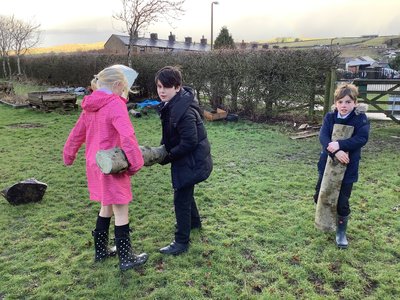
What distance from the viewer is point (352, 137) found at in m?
3.70

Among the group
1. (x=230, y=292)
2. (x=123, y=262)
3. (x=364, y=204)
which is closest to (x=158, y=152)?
(x=123, y=262)

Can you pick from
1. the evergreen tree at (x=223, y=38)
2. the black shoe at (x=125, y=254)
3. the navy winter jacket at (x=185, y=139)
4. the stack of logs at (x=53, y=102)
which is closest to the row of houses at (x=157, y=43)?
the evergreen tree at (x=223, y=38)

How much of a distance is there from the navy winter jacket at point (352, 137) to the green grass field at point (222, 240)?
800 millimetres

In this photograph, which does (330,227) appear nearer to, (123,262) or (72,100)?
(123,262)

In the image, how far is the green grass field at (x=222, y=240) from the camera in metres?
3.20

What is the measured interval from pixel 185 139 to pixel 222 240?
1348 mm

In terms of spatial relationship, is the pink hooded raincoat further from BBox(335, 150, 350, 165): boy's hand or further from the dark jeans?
the dark jeans

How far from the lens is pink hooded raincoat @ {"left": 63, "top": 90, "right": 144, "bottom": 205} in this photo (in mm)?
3084

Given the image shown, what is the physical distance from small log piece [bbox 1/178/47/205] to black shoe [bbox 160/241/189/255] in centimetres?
240

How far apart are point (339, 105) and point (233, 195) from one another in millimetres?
2230

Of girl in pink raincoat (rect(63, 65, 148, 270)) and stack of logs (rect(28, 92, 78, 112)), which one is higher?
girl in pink raincoat (rect(63, 65, 148, 270))

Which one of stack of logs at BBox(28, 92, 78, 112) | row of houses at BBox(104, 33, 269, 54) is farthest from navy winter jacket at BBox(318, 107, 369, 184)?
row of houses at BBox(104, 33, 269, 54)

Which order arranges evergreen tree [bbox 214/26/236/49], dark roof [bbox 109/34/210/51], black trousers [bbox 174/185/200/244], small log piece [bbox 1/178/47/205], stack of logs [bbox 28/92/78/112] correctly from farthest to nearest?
dark roof [bbox 109/34/210/51] < evergreen tree [bbox 214/26/236/49] < stack of logs [bbox 28/92/78/112] < small log piece [bbox 1/178/47/205] < black trousers [bbox 174/185/200/244]

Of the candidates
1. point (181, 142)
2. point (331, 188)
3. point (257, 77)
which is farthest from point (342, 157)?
point (257, 77)
